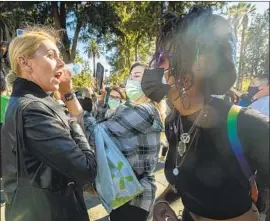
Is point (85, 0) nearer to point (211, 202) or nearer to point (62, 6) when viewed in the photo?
point (62, 6)

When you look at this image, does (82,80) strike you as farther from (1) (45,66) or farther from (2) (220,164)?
(2) (220,164)

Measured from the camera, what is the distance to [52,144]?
51.0 inches

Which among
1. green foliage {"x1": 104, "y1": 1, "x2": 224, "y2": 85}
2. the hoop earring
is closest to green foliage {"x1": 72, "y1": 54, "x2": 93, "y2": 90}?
the hoop earring

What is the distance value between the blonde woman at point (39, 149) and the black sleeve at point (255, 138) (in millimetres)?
691

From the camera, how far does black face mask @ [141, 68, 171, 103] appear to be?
4.10 feet

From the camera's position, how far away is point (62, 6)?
59.0ft

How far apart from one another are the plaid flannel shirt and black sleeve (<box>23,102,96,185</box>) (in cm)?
46

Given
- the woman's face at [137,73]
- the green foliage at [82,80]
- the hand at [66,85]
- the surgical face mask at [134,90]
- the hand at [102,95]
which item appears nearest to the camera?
the hand at [66,85]

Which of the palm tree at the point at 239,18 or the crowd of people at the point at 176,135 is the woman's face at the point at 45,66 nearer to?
the crowd of people at the point at 176,135

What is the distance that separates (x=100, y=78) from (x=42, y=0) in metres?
16.9

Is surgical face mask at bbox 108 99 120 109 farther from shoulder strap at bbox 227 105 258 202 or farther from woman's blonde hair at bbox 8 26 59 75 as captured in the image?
shoulder strap at bbox 227 105 258 202

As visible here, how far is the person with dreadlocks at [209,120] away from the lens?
109 cm

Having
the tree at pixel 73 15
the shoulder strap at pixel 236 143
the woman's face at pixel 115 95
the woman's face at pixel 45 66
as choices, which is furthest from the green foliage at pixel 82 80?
the tree at pixel 73 15

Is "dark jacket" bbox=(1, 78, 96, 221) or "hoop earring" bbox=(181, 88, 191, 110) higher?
"hoop earring" bbox=(181, 88, 191, 110)
